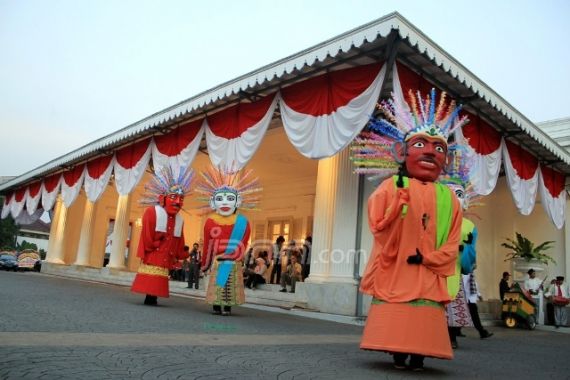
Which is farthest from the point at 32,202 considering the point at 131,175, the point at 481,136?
the point at 481,136

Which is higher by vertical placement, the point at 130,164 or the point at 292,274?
the point at 130,164

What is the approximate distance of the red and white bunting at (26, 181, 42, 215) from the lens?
21.2 meters

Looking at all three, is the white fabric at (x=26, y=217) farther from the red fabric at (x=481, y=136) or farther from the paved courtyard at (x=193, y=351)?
the red fabric at (x=481, y=136)

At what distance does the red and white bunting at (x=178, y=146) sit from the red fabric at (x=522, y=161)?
7119 millimetres

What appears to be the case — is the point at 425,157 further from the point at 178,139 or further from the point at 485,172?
the point at 178,139

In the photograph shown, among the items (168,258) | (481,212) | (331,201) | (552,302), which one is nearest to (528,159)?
(481,212)

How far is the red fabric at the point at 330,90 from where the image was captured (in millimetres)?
8039

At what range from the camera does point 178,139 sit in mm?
12031

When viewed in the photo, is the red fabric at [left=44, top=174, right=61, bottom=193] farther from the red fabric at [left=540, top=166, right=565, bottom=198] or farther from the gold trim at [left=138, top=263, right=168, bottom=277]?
the red fabric at [left=540, top=166, right=565, bottom=198]

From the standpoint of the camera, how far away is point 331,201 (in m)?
9.88

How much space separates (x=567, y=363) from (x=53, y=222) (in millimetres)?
21590

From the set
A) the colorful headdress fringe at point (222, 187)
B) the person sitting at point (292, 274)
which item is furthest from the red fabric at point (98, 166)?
the colorful headdress fringe at point (222, 187)

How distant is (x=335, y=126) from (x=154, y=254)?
11.9 ft

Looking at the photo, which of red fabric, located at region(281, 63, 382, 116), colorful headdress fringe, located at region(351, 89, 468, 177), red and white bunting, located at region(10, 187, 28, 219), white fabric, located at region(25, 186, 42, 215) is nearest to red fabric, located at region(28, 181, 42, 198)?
white fabric, located at region(25, 186, 42, 215)
